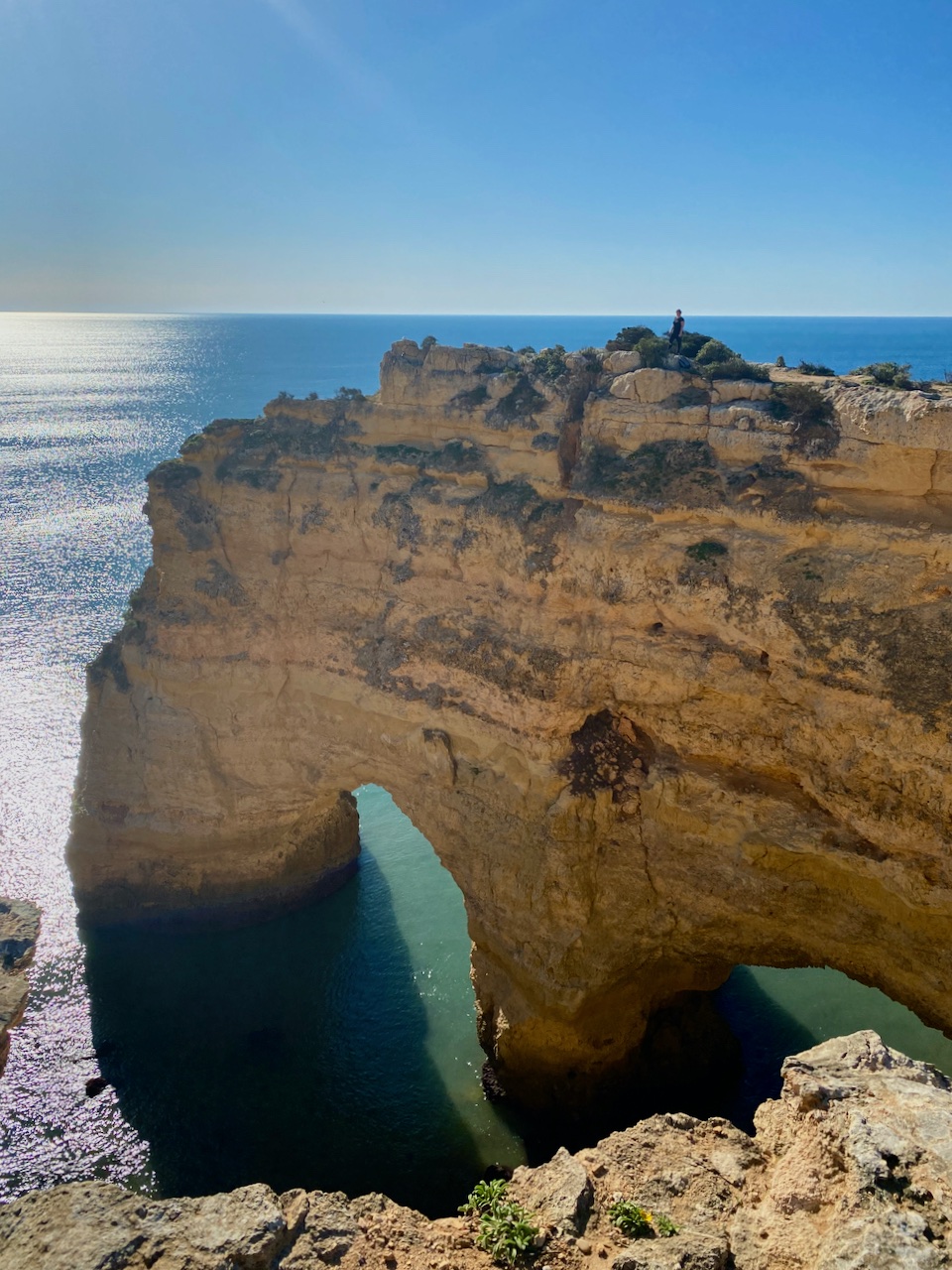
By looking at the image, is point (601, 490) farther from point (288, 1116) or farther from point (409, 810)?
point (288, 1116)

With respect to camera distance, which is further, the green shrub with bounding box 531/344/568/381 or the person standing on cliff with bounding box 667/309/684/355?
the green shrub with bounding box 531/344/568/381

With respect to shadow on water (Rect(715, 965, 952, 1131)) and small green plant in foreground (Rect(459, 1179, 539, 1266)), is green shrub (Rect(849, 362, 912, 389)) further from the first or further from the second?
small green plant in foreground (Rect(459, 1179, 539, 1266))

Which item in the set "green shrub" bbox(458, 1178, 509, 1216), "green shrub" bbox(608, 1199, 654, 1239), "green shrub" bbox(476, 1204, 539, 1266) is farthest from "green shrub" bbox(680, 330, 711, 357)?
"green shrub" bbox(476, 1204, 539, 1266)

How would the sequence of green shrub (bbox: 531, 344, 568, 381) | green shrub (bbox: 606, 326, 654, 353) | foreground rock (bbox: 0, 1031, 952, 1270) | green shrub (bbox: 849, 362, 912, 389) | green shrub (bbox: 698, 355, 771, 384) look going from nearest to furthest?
foreground rock (bbox: 0, 1031, 952, 1270) → green shrub (bbox: 849, 362, 912, 389) → green shrub (bbox: 698, 355, 771, 384) → green shrub (bbox: 606, 326, 654, 353) → green shrub (bbox: 531, 344, 568, 381)

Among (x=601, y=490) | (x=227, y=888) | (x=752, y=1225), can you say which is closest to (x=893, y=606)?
(x=601, y=490)

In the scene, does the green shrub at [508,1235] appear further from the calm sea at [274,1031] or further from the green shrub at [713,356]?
the green shrub at [713,356]

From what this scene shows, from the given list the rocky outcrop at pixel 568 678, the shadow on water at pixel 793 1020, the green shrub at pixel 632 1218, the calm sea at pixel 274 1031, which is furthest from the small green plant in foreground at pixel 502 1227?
the shadow on water at pixel 793 1020

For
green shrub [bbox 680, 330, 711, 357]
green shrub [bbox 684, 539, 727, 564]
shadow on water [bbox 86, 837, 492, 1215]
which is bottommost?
shadow on water [bbox 86, 837, 492, 1215]
